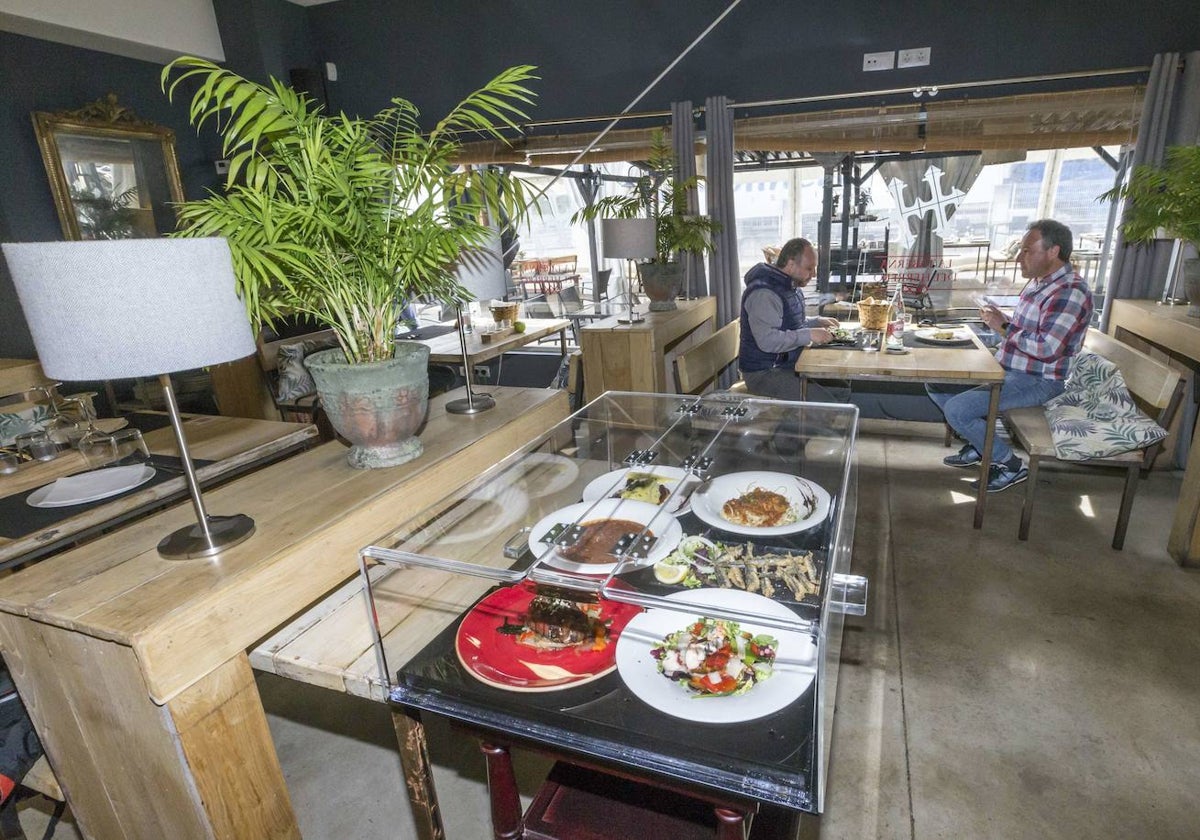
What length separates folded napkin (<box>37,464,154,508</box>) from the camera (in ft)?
6.30

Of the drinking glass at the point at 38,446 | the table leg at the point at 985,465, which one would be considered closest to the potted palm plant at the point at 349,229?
the drinking glass at the point at 38,446

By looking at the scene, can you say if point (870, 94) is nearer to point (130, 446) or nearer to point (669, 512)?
point (669, 512)

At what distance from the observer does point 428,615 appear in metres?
1.18

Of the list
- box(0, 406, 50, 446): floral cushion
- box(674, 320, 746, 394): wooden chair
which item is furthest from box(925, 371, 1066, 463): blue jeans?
box(0, 406, 50, 446): floral cushion

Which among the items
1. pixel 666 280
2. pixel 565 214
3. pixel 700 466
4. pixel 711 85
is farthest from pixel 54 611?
pixel 565 214

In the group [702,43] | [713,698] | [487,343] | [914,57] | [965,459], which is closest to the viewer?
[713,698]

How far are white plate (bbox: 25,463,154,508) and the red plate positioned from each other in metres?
1.50

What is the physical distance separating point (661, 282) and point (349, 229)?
3.16m

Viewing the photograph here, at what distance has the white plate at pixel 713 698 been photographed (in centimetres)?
92

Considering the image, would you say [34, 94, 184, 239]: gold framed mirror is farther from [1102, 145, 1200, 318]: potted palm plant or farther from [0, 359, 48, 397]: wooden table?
[1102, 145, 1200, 318]: potted palm plant

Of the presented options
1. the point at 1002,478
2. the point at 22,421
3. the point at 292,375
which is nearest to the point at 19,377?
the point at 22,421

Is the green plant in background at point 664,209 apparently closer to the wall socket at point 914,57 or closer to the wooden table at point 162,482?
the wall socket at point 914,57

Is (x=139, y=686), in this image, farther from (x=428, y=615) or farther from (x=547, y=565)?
(x=547, y=565)

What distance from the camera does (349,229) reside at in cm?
136
